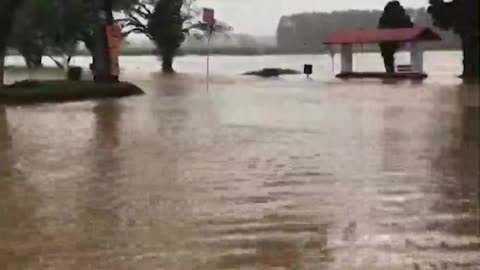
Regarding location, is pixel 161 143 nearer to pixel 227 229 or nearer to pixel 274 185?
pixel 274 185

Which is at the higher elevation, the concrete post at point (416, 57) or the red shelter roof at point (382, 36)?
the red shelter roof at point (382, 36)

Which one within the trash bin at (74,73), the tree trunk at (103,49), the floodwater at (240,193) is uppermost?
the tree trunk at (103,49)

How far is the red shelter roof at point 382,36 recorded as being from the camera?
104 ft

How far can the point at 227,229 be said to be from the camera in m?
5.35

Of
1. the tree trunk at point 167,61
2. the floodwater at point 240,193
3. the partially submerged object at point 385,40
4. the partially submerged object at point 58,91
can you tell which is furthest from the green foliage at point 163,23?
the floodwater at point 240,193

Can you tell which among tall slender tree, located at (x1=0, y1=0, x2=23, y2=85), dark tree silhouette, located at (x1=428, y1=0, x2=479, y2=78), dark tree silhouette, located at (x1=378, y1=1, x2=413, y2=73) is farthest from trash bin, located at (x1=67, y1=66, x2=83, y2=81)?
dark tree silhouette, located at (x1=428, y1=0, x2=479, y2=78)

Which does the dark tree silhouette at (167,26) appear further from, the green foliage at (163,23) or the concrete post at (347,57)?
the concrete post at (347,57)

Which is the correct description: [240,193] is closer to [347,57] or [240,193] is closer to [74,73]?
[74,73]

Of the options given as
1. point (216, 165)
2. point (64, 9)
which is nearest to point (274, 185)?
point (216, 165)

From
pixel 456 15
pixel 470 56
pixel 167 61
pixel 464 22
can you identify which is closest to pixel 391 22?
pixel 470 56

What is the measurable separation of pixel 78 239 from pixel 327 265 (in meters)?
1.48

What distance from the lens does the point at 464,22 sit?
3081cm

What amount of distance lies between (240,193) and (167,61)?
1461 inches

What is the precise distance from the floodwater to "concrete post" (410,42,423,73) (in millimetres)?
18685
